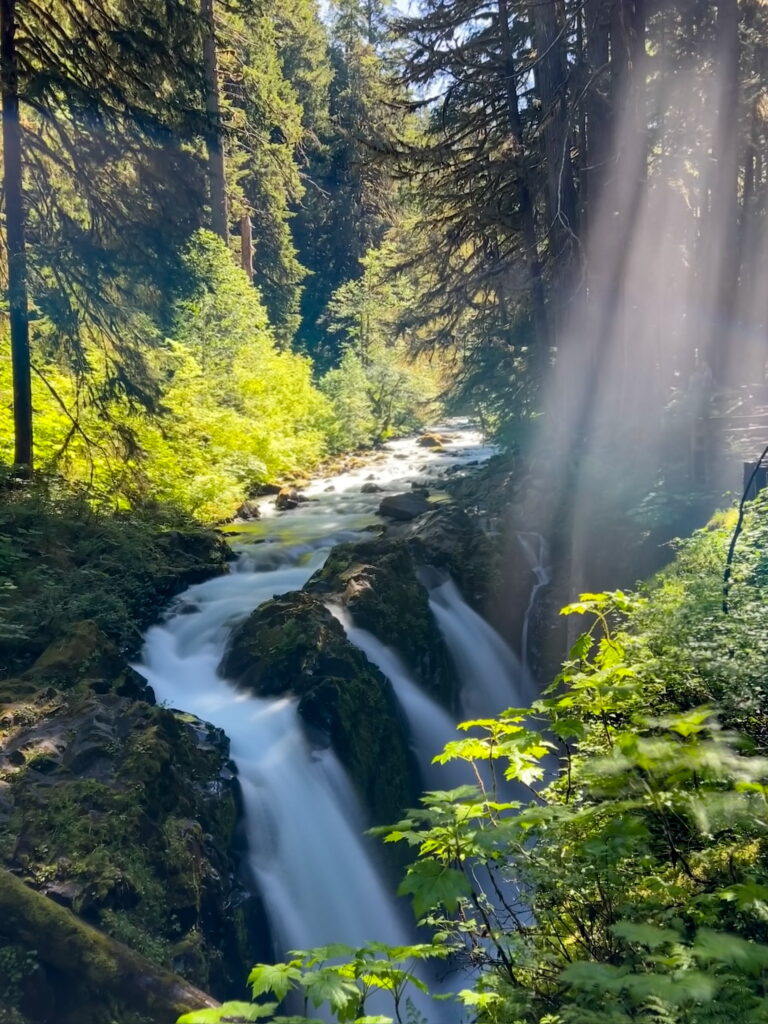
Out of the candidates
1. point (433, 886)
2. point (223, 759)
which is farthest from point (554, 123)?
point (433, 886)

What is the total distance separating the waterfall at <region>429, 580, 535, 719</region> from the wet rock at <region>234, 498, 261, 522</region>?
564cm

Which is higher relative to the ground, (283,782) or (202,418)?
(202,418)

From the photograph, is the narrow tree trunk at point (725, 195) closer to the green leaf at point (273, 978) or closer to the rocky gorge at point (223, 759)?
the rocky gorge at point (223, 759)

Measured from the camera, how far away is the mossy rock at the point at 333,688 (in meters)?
7.88

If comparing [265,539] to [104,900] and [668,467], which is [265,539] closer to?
[668,467]

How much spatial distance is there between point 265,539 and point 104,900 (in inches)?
373

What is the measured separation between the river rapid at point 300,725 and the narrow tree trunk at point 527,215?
539 cm

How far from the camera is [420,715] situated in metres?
9.32

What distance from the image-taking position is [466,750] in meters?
2.98

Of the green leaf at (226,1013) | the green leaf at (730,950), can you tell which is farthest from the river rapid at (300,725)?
the green leaf at (730,950)

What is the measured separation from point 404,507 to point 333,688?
7970 millimetres

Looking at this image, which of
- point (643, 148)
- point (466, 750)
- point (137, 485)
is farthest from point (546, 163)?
point (466, 750)

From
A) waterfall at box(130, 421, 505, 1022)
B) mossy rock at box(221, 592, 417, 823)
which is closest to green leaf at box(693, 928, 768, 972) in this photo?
waterfall at box(130, 421, 505, 1022)

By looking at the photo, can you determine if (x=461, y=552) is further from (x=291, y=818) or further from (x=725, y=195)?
(x=725, y=195)
